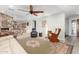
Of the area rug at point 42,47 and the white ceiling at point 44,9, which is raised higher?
the white ceiling at point 44,9

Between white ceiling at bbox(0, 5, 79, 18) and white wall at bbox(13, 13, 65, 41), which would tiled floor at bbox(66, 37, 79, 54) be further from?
white ceiling at bbox(0, 5, 79, 18)

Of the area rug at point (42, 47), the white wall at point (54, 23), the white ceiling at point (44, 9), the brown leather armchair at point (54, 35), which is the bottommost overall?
the area rug at point (42, 47)

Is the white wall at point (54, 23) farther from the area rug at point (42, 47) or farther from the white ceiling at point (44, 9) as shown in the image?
the area rug at point (42, 47)

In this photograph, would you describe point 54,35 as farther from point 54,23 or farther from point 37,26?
point 37,26

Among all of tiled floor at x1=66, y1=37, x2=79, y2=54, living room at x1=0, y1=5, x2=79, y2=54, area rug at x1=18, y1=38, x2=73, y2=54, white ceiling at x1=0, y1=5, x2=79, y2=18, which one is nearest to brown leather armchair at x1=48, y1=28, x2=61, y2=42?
living room at x1=0, y1=5, x2=79, y2=54

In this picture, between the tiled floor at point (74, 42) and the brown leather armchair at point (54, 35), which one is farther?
the tiled floor at point (74, 42)

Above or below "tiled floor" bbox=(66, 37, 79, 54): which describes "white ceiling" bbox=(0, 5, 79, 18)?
above

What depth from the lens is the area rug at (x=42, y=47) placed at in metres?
3.02

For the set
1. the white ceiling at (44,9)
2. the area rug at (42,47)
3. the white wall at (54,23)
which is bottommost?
the area rug at (42,47)

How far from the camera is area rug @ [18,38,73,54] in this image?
9.92ft

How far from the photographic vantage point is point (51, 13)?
3.11 meters

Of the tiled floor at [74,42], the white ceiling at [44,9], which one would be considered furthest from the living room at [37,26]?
the tiled floor at [74,42]
